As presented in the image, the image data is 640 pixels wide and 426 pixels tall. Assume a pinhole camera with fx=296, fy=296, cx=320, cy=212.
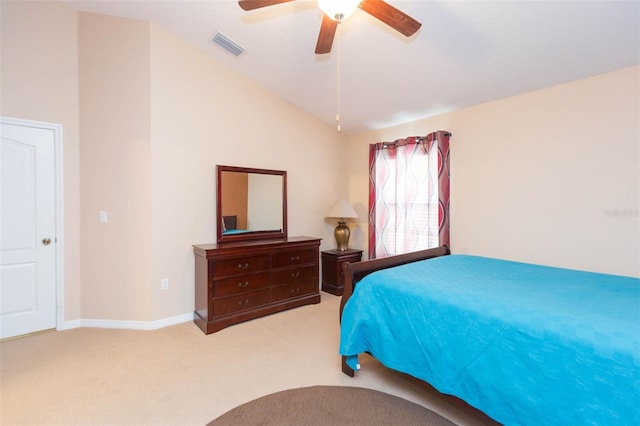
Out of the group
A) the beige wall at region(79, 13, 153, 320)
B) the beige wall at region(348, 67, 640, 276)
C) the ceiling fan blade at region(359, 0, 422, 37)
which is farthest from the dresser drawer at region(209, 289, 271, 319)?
the ceiling fan blade at region(359, 0, 422, 37)

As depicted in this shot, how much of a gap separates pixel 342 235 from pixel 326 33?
2.91 meters

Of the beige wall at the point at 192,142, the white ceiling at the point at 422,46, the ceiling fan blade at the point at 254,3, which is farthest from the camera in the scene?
the beige wall at the point at 192,142

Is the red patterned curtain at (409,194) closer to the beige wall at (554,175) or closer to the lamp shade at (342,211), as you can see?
the beige wall at (554,175)

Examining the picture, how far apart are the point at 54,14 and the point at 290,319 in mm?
3940

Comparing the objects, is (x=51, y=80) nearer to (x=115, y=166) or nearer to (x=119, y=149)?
(x=119, y=149)

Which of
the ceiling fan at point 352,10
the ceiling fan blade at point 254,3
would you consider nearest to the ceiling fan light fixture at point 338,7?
the ceiling fan at point 352,10

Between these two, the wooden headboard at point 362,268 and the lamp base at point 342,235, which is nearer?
the wooden headboard at point 362,268

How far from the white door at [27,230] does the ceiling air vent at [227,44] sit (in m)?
1.91

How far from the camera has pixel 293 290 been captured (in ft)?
12.0

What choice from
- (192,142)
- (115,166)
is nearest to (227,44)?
(192,142)

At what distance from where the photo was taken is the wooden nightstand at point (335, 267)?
4.22 metres

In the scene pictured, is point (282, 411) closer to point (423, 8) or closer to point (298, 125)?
point (423, 8)

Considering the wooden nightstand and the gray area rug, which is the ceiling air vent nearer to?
the wooden nightstand

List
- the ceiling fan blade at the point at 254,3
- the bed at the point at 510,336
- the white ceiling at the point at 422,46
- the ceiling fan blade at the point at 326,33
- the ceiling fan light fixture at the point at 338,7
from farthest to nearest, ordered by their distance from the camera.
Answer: the white ceiling at the point at 422,46 < the ceiling fan blade at the point at 326,33 < the ceiling fan blade at the point at 254,3 < the ceiling fan light fixture at the point at 338,7 < the bed at the point at 510,336
